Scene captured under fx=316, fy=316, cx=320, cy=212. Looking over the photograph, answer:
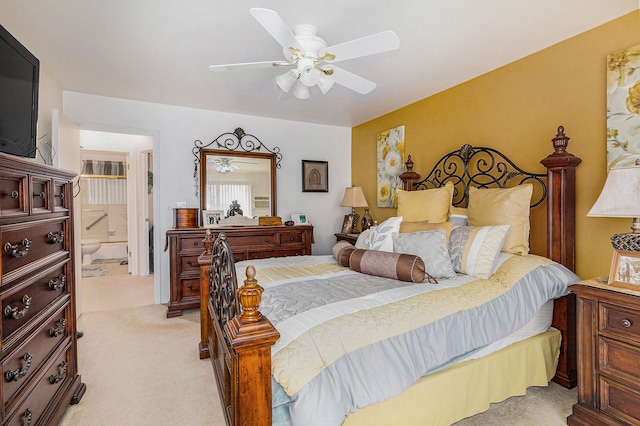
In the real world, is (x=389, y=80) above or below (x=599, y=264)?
above

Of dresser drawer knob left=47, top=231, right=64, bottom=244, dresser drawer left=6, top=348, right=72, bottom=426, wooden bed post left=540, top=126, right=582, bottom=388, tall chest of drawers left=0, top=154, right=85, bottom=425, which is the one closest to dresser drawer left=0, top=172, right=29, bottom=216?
tall chest of drawers left=0, top=154, right=85, bottom=425

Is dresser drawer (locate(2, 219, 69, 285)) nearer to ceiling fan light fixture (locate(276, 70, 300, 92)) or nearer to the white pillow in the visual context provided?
ceiling fan light fixture (locate(276, 70, 300, 92))

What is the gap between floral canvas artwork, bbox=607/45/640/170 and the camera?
1.97 metres

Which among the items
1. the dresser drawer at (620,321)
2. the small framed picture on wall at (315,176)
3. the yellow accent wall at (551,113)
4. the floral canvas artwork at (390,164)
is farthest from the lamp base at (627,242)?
the small framed picture on wall at (315,176)

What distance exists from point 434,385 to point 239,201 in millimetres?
3310

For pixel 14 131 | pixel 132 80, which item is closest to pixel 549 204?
pixel 14 131

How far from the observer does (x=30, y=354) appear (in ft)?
4.71

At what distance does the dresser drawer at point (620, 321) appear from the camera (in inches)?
61.4

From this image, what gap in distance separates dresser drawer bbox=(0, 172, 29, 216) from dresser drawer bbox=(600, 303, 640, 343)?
2.82 metres

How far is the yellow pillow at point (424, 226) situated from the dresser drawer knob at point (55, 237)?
226cm

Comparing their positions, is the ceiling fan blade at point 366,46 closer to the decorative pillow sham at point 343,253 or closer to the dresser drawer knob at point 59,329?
the decorative pillow sham at point 343,253

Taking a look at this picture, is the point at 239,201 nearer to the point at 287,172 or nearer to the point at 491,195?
the point at 287,172

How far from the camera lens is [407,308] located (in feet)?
5.02

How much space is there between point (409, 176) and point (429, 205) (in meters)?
0.89
